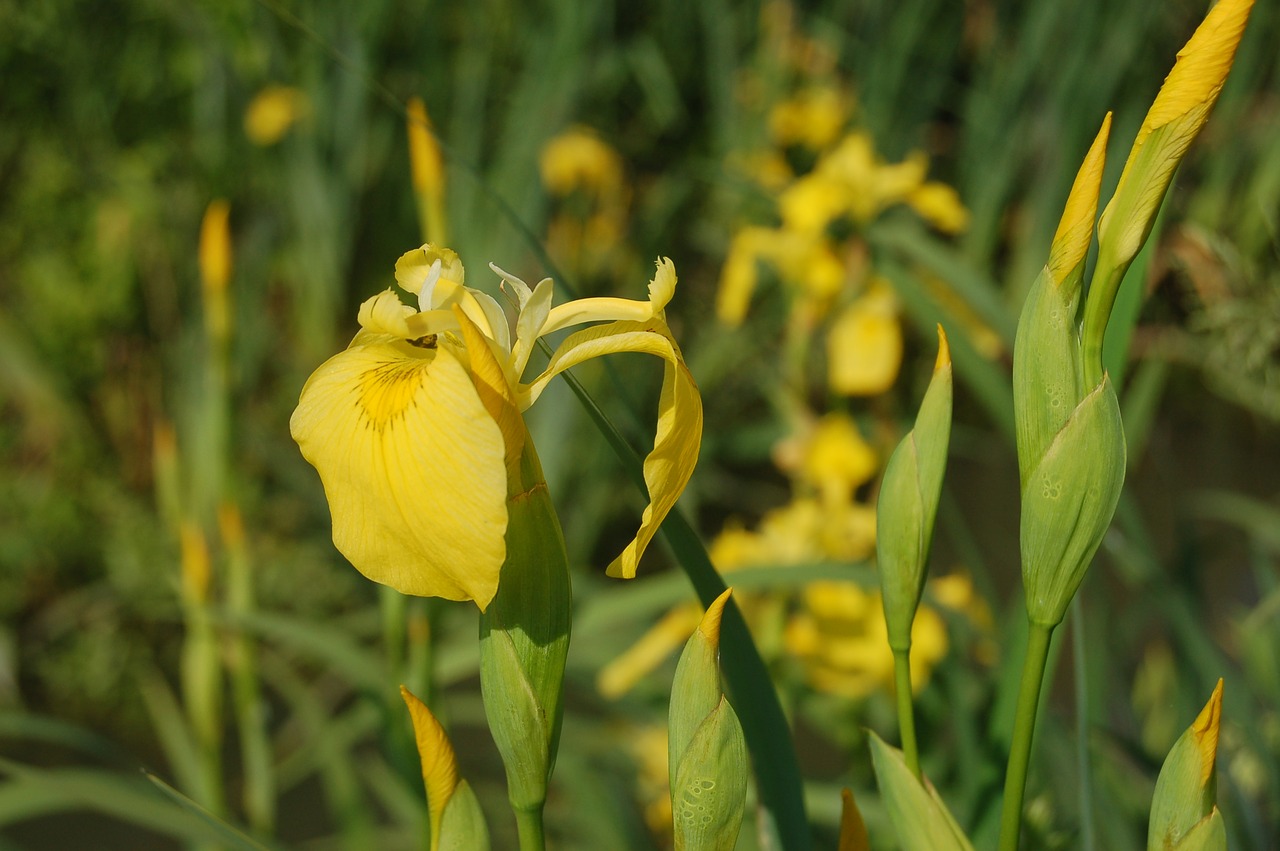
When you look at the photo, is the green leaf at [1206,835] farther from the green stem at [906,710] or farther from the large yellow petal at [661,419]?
the large yellow petal at [661,419]

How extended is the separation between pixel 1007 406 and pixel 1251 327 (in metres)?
0.18

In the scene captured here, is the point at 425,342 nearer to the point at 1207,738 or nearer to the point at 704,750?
the point at 704,750

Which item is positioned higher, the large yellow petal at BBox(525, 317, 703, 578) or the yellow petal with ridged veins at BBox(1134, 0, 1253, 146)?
the yellow petal with ridged veins at BBox(1134, 0, 1253, 146)

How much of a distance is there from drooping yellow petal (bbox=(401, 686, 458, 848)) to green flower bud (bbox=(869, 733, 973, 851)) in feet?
0.54

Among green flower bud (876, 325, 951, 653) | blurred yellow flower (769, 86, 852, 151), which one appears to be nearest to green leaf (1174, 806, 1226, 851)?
green flower bud (876, 325, 951, 653)

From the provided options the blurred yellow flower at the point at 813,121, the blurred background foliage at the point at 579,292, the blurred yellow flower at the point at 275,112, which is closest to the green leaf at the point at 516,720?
the blurred background foliage at the point at 579,292

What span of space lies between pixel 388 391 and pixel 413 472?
0.04 meters

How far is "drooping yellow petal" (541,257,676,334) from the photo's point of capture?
39cm

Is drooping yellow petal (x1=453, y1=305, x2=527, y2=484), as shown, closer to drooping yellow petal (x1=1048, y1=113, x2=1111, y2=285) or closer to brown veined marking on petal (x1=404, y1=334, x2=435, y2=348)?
brown veined marking on petal (x1=404, y1=334, x2=435, y2=348)

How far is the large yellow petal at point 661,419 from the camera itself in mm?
355

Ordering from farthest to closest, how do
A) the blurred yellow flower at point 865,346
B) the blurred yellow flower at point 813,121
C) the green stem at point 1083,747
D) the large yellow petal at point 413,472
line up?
the blurred yellow flower at point 813,121, the blurred yellow flower at point 865,346, the green stem at point 1083,747, the large yellow petal at point 413,472

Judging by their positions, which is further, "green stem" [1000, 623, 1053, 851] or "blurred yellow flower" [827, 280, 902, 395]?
"blurred yellow flower" [827, 280, 902, 395]

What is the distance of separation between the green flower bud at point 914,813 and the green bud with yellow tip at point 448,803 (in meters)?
0.16

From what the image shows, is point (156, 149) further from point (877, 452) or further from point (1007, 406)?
point (1007, 406)
